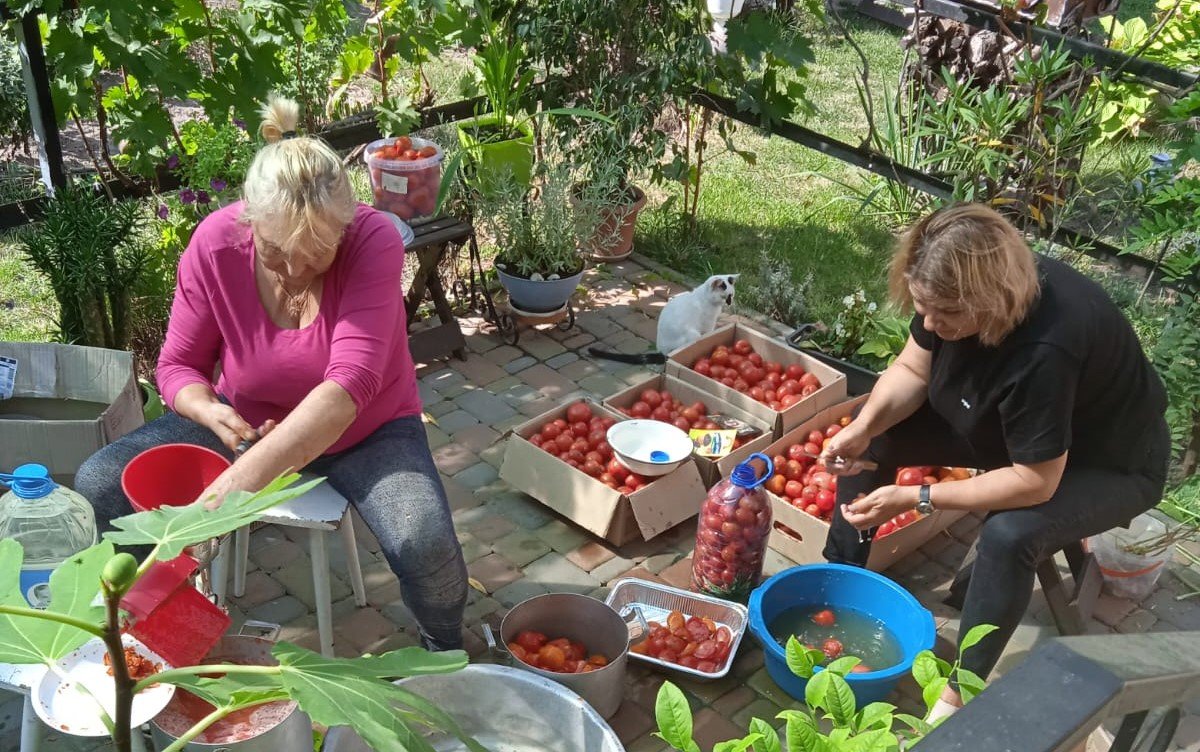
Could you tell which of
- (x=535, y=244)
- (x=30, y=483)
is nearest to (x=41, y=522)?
(x=30, y=483)

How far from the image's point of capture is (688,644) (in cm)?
A: 333

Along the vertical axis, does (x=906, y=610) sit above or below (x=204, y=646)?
below

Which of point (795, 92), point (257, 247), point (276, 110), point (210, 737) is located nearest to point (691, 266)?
point (795, 92)

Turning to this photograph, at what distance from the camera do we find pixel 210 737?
2.31 metres

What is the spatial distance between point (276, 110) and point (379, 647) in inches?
66.6

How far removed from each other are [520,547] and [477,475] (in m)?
0.45

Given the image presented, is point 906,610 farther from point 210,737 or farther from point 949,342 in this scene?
point 210,737

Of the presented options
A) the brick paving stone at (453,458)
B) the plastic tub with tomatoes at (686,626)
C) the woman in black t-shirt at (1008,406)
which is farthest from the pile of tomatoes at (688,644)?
the brick paving stone at (453,458)

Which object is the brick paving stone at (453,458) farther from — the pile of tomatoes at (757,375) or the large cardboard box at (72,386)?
the large cardboard box at (72,386)

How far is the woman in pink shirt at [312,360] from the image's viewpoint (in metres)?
2.84

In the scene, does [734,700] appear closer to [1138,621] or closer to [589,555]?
[589,555]

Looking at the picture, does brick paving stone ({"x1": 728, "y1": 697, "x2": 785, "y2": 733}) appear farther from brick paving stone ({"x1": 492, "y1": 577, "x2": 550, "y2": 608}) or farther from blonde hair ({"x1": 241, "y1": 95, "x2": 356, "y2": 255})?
blonde hair ({"x1": 241, "y1": 95, "x2": 356, "y2": 255})

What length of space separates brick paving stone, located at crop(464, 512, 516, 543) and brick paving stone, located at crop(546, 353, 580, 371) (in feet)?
3.50

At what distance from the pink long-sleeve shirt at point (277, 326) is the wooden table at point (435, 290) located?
1580 mm
